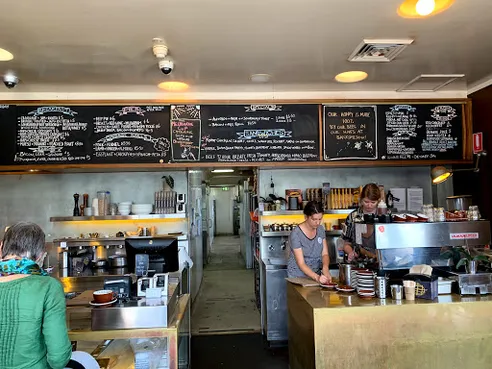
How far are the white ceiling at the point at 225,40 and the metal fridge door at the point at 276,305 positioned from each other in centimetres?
216

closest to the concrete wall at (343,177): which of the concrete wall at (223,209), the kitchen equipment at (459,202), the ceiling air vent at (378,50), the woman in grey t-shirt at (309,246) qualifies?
the kitchen equipment at (459,202)

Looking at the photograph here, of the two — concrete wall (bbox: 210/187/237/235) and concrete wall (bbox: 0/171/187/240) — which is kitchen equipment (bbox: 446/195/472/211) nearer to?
concrete wall (bbox: 0/171/187/240)

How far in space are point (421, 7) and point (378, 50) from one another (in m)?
0.75

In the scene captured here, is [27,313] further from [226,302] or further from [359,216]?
[226,302]

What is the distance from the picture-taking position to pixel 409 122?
4035 millimetres

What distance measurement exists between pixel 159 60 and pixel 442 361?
304 centimetres

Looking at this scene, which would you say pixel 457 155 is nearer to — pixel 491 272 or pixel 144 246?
pixel 491 272

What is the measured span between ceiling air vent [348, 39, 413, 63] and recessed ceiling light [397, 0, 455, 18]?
15.4 inches

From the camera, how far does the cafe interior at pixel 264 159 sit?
7.56 feet

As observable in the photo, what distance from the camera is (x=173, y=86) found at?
378 cm

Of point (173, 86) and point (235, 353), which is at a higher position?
point (173, 86)

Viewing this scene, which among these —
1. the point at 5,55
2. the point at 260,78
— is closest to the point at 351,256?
the point at 260,78

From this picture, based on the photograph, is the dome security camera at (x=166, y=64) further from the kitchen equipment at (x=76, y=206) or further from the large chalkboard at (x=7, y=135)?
the kitchen equipment at (x=76, y=206)

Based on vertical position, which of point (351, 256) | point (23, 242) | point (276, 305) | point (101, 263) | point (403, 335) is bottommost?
point (276, 305)
